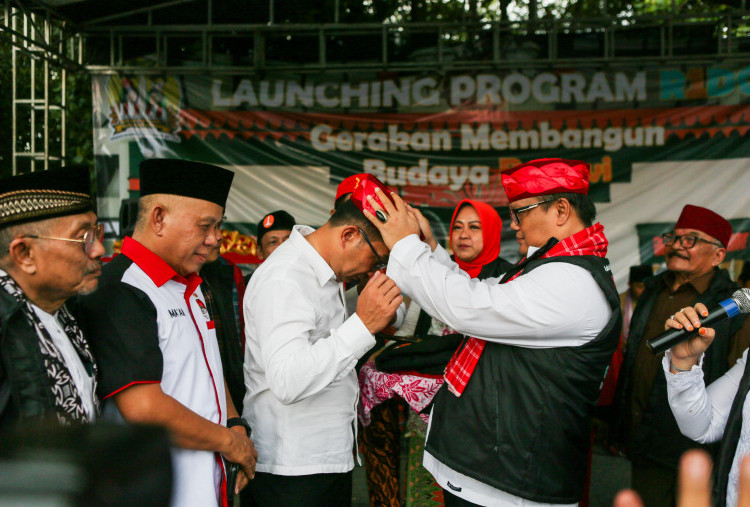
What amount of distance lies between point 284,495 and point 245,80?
4955mm

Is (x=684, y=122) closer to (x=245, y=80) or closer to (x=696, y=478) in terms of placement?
(x=245, y=80)

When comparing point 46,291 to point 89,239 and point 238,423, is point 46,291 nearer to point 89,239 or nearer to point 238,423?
point 89,239

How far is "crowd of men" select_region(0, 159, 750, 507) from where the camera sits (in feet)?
5.36

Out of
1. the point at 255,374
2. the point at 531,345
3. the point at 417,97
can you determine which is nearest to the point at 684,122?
the point at 417,97

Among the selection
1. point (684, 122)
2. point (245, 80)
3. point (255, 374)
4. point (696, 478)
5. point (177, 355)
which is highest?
point (245, 80)

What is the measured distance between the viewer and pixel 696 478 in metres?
0.54

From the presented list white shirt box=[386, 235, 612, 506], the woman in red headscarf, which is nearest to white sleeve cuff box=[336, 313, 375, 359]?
white shirt box=[386, 235, 612, 506]

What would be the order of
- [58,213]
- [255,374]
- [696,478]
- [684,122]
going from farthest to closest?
[684,122], [255,374], [58,213], [696,478]

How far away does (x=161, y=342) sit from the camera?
173cm

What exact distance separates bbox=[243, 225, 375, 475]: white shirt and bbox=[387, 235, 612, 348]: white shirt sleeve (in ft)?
0.70

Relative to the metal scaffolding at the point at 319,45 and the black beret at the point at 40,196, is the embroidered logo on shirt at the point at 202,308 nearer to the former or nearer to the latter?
the black beret at the point at 40,196

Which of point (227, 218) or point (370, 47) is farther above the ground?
point (370, 47)

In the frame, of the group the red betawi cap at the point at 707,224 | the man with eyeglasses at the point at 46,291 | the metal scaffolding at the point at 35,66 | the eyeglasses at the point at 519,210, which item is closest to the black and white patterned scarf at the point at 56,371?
the man with eyeglasses at the point at 46,291

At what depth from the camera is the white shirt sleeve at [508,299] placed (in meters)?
1.82
